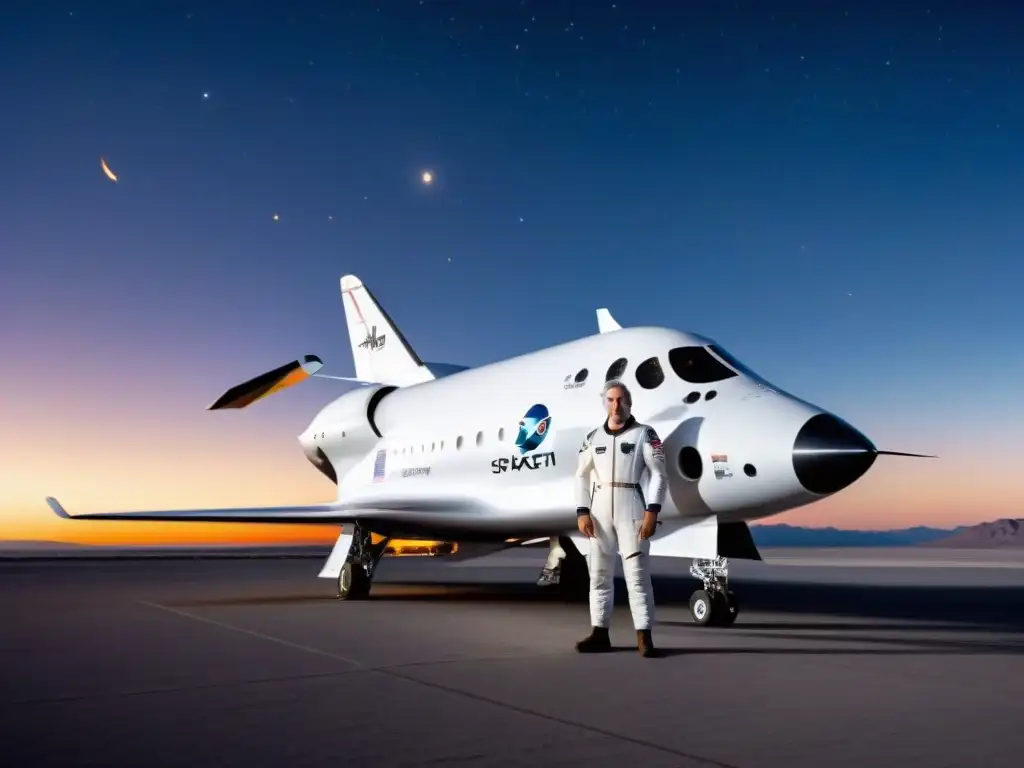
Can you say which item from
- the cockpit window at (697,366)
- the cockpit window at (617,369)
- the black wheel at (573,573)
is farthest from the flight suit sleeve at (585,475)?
the black wheel at (573,573)

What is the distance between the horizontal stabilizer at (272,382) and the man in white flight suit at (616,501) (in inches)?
505

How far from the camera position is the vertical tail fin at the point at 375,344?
2112 cm

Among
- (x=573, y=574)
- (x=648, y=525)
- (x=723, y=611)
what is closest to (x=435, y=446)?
(x=573, y=574)

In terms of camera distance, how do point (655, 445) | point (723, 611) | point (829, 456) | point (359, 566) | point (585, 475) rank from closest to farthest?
point (655, 445), point (585, 475), point (829, 456), point (723, 611), point (359, 566)

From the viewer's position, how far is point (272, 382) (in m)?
20.5

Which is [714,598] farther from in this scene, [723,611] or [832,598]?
[832,598]

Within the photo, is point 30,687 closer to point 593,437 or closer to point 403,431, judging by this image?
point 593,437

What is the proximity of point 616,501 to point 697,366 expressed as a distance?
377 cm

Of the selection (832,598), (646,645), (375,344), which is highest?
(375,344)

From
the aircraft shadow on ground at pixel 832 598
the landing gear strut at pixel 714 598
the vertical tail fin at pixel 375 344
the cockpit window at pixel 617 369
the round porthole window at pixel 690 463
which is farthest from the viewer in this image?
the vertical tail fin at pixel 375 344

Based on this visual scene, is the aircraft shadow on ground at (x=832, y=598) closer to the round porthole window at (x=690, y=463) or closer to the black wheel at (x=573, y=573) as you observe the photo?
the black wheel at (x=573, y=573)

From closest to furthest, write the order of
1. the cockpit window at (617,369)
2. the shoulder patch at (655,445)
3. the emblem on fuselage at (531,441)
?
Result: the shoulder patch at (655,445) < the cockpit window at (617,369) < the emblem on fuselage at (531,441)

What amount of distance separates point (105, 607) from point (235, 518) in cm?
254

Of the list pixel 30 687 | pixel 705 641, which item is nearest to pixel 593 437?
pixel 705 641
